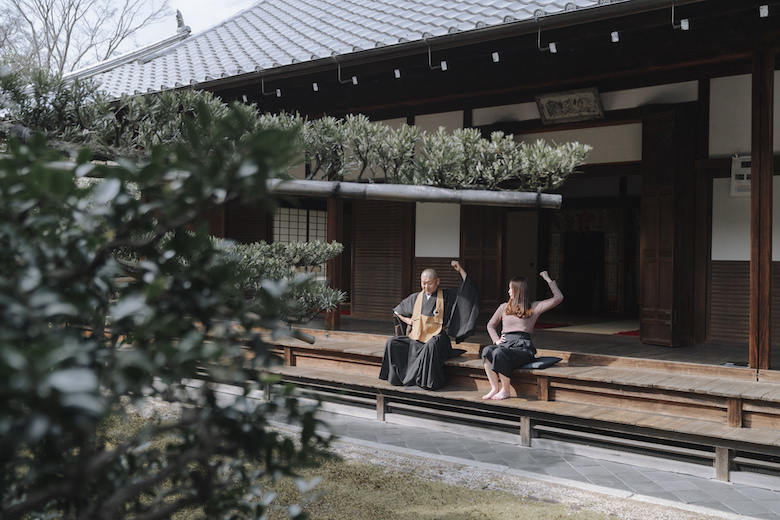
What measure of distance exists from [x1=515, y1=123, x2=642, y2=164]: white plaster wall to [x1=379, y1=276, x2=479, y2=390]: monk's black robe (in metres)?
2.62

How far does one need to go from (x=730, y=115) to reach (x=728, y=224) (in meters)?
1.22

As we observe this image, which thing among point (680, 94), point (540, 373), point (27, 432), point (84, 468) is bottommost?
point (540, 373)

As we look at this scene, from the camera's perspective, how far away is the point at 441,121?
9.38 metres

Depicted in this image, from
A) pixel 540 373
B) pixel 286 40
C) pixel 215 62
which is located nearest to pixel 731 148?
pixel 540 373

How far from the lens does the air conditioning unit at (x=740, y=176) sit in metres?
7.56

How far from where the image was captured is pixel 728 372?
20.1 feet

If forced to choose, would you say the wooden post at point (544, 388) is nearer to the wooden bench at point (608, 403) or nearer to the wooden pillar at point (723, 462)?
the wooden bench at point (608, 403)

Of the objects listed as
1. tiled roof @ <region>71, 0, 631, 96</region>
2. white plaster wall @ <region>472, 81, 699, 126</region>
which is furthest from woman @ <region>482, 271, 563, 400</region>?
white plaster wall @ <region>472, 81, 699, 126</region>

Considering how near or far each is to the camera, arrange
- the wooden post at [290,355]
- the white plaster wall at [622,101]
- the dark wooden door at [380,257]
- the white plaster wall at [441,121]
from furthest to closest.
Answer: the dark wooden door at [380,257]
the white plaster wall at [441,121]
the wooden post at [290,355]
the white plaster wall at [622,101]

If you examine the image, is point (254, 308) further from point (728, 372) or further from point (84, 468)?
point (728, 372)

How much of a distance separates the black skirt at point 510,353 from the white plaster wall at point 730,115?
130 inches

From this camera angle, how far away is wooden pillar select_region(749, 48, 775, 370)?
602cm

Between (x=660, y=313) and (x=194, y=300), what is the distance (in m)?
7.48

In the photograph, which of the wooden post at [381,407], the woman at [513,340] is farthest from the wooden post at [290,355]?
the woman at [513,340]
